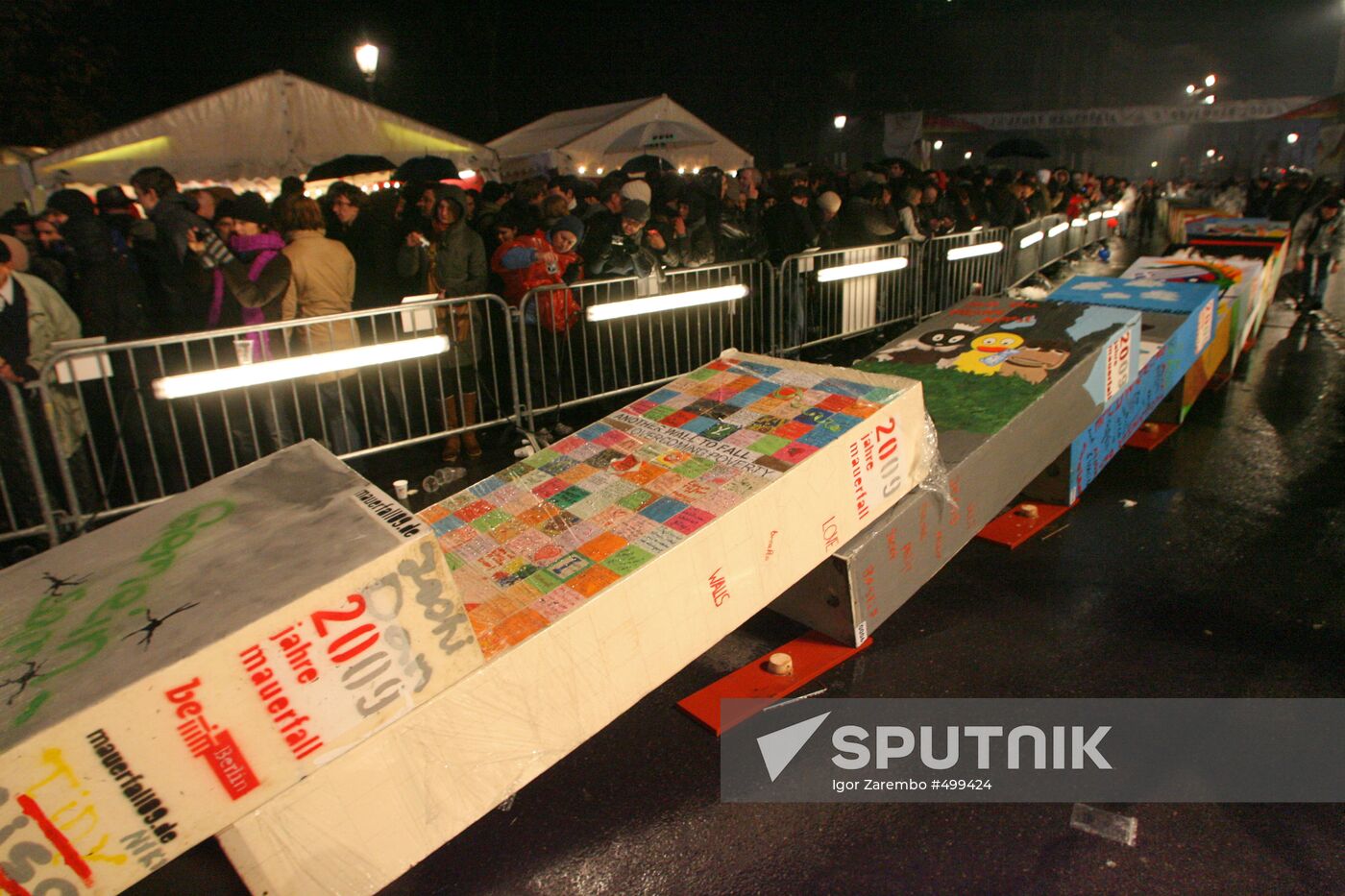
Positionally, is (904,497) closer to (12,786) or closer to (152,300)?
(12,786)

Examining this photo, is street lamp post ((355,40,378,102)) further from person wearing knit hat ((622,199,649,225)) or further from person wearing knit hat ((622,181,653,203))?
person wearing knit hat ((622,199,649,225))

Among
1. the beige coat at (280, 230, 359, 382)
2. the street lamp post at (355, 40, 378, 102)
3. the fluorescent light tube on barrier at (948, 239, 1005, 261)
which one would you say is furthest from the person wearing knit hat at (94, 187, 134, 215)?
the fluorescent light tube on barrier at (948, 239, 1005, 261)

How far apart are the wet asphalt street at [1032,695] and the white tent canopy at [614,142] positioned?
477 inches

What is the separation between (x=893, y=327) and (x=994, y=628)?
7.14 metres

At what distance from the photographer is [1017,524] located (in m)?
5.09

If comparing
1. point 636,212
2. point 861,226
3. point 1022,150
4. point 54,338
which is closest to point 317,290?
point 54,338

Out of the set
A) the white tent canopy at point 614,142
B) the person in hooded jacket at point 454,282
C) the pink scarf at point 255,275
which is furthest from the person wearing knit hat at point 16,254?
the white tent canopy at point 614,142

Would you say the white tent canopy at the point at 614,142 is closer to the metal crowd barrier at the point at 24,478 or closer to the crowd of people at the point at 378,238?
the crowd of people at the point at 378,238

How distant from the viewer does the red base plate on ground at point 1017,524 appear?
194 inches

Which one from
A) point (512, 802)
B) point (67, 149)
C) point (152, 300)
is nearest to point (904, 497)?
point (512, 802)

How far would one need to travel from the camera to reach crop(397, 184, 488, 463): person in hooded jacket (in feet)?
21.3

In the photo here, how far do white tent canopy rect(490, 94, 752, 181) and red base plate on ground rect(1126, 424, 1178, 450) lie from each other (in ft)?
37.6

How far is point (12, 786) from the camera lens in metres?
1.73

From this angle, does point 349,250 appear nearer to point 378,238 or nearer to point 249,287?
point 378,238
